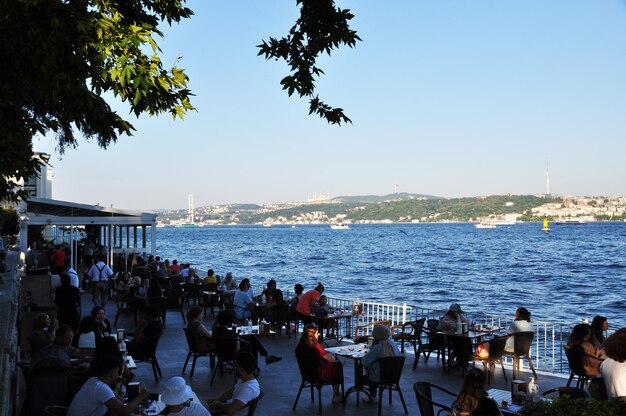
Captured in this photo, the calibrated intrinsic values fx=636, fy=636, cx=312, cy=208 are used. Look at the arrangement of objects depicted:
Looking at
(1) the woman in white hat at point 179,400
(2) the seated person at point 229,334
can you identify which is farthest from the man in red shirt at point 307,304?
(1) the woman in white hat at point 179,400

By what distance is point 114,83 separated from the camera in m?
5.68

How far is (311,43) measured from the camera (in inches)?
245

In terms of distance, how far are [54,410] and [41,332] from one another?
1.66m

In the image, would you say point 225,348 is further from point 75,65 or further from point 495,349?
point 75,65

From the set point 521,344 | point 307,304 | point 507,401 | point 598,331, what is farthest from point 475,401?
point 307,304

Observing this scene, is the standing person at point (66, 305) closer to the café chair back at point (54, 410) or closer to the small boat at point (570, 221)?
the café chair back at point (54, 410)

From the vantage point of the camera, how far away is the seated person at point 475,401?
5602 millimetres

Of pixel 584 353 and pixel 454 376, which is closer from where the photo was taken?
pixel 584 353

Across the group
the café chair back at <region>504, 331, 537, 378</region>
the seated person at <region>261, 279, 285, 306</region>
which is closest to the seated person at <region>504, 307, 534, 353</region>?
the café chair back at <region>504, 331, 537, 378</region>

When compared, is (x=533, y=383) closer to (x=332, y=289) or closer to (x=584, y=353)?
(x=584, y=353)

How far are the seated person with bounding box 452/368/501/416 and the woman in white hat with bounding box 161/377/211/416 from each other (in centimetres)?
230

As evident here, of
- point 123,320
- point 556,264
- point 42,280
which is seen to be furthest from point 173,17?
point 556,264

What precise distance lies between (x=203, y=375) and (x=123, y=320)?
21.5ft

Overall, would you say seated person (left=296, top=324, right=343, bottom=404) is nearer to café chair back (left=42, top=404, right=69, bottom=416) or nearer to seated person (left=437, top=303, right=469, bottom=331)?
seated person (left=437, top=303, right=469, bottom=331)
